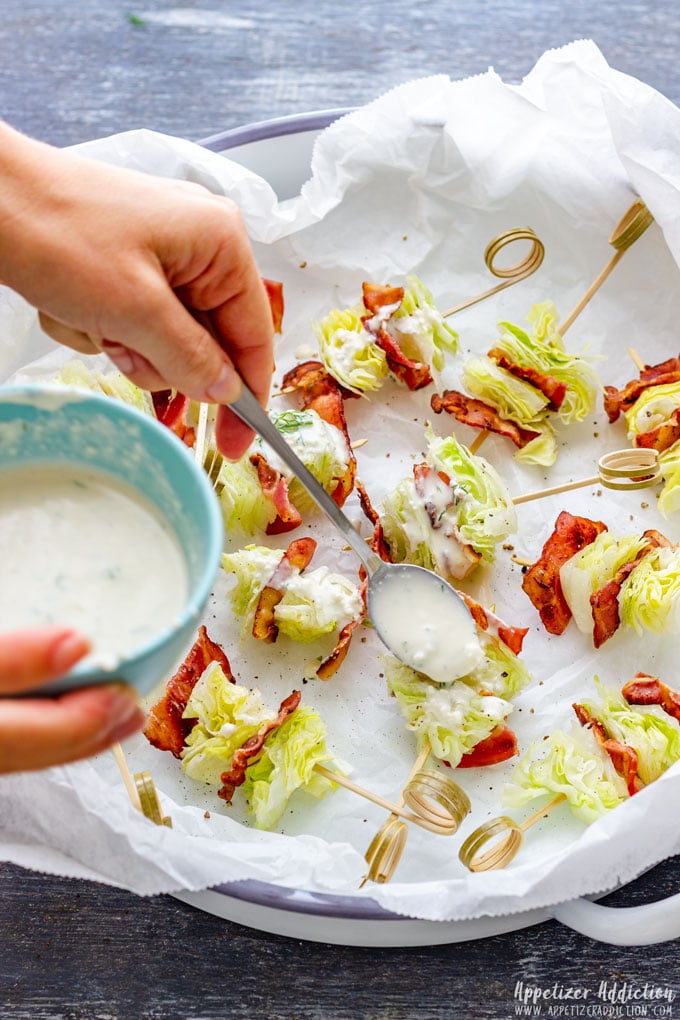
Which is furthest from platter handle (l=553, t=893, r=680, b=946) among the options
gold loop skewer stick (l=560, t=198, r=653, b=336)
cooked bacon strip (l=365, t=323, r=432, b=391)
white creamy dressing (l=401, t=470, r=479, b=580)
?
gold loop skewer stick (l=560, t=198, r=653, b=336)

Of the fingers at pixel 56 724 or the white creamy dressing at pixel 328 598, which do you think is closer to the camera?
the fingers at pixel 56 724

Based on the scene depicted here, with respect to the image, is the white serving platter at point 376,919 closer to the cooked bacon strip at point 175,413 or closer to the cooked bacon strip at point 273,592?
the cooked bacon strip at point 273,592

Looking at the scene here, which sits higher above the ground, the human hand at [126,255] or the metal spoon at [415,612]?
the human hand at [126,255]

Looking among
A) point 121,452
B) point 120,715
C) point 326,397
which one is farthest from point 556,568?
point 120,715

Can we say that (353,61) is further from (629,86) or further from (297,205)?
(629,86)

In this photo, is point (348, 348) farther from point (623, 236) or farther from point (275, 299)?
point (623, 236)

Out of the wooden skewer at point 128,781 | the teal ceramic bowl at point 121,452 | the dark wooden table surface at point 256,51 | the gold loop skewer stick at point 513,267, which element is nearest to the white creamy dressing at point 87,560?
the teal ceramic bowl at point 121,452
